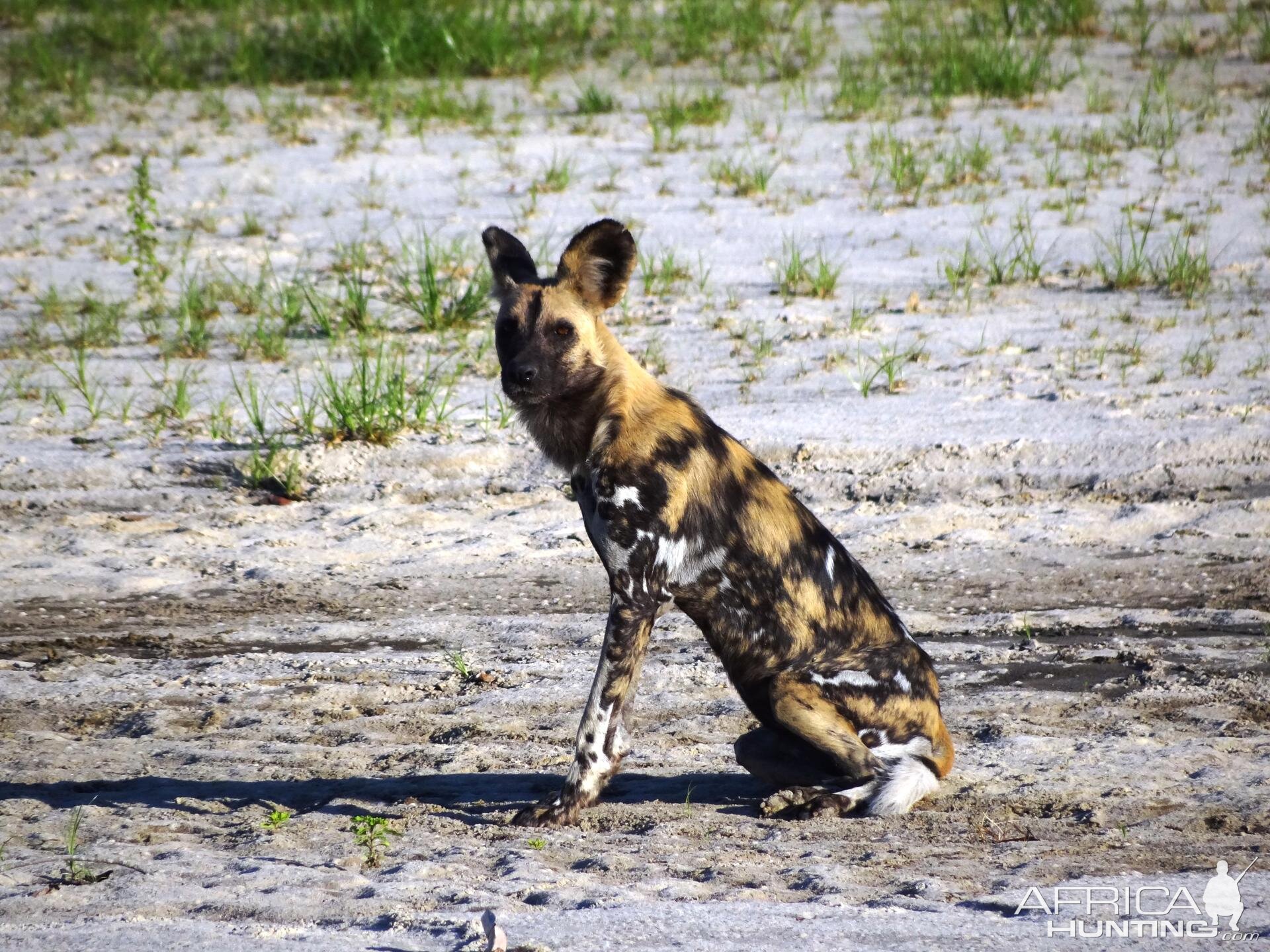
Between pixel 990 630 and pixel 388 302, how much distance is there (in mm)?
4364

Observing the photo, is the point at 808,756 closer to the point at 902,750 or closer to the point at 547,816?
the point at 902,750

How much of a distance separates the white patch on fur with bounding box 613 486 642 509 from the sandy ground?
0.83 m

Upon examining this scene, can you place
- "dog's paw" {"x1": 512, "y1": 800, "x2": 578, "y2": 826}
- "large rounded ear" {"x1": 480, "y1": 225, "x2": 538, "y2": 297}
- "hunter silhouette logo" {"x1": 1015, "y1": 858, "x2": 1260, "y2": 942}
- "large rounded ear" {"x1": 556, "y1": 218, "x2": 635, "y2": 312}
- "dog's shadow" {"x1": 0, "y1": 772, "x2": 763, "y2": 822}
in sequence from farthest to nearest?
"large rounded ear" {"x1": 480, "y1": 225, "x2": 538, "y2": 297} < "large rounded ear" {"x1": 556, "y1": 218, "x2": 635, "y2": 312} < "dog's shadow" {"x1": 0, "y1": 772, "x2": 763, "y2": 822} < "dog's paw" {"x1": 512, "y1": 800, "x2": 578, "y2": 826} < "hunter silhouette logo" {"x1": 1015, "y1": 858, "x2": 1260, "y2": 942}

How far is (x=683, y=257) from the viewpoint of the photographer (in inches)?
343

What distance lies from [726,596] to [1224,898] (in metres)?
1.41

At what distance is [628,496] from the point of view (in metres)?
3.77

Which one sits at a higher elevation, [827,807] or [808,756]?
[808,756]

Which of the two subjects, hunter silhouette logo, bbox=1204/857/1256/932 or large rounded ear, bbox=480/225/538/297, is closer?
Answer: hunter silhouette logo, bbox=1204/857/1256/932

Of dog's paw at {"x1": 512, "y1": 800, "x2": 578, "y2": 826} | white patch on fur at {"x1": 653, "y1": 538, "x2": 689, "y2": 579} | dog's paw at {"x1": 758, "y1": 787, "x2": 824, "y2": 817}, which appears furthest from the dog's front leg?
dog's paw at {"x1": 758, "y1": 787, "x2": 824, "y2": 817}

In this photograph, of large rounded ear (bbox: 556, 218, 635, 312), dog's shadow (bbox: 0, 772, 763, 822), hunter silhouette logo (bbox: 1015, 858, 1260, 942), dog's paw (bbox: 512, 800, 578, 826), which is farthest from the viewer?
large rounded ear (bbox: 556, 218, 635, 312)

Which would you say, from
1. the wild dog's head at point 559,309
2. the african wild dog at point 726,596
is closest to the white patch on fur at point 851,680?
the african wild dog at point 726,596

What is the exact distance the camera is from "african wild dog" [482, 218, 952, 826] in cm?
375

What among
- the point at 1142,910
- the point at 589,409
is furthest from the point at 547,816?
the point at 1142,910

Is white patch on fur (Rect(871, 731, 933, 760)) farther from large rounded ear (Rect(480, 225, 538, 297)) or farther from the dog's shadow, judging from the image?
large rounded ear (Rect(480, 225, 538, 297))
